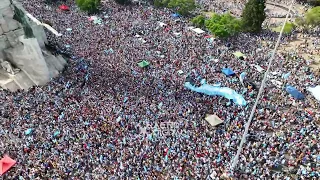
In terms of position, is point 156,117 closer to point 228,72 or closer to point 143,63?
point 143,63

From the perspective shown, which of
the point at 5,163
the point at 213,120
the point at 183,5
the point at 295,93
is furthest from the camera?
the point at 183,5

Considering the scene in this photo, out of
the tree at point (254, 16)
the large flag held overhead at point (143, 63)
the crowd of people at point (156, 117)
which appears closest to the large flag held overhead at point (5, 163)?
the crowd of people at point (156, 117)

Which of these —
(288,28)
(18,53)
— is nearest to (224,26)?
(288,28)

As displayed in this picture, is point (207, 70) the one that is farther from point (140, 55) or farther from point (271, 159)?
point (271, 159)

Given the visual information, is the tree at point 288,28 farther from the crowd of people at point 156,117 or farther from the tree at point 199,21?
the tree at point 199,21

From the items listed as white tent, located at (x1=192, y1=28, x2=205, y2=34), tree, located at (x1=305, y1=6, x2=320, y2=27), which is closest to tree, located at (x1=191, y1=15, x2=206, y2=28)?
white tent, located at (x1=192, y1=28, x2=205, y2=34)

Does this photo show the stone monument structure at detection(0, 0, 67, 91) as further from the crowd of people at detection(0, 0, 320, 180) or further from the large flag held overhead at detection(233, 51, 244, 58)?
the large flag held overhead at detection(233, 51, 244, 58)
